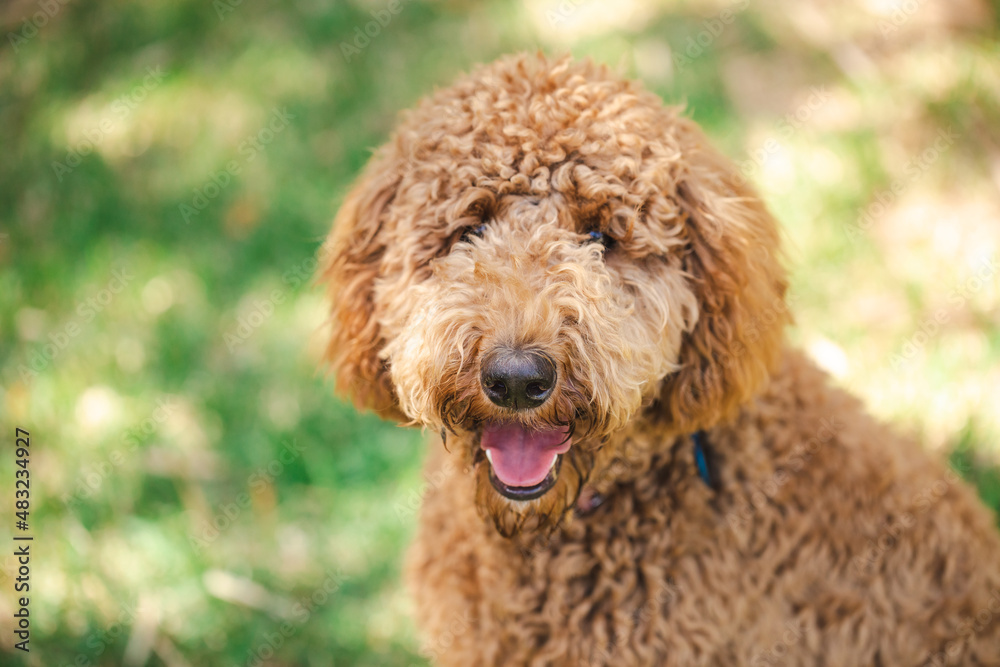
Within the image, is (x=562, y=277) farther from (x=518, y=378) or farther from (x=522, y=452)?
(x=522, y=452)

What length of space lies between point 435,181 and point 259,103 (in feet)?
11.6

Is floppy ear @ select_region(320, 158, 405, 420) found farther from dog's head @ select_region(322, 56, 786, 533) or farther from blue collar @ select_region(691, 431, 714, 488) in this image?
blue collar @ select_region(691, 431, 714, 488)

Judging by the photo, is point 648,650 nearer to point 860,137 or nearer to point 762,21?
point 860,137

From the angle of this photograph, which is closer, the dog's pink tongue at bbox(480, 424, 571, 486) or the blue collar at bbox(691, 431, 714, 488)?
the dog's pink tongue at bbox(480, 424, 571, 486)

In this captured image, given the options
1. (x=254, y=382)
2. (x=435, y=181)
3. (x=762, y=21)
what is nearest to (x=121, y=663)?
(x=254, y=382)

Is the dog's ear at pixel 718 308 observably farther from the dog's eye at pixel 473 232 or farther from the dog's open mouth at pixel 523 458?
the dog's eye at pixel 473 232

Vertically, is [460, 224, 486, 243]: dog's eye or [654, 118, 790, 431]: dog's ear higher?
[460, 224, 486, 243]: dog's eye

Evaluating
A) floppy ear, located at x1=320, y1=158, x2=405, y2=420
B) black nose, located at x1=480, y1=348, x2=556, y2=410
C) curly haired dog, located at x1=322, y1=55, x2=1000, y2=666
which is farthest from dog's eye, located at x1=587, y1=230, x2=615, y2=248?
floppy ear, located at x1=320, y1=158, x2=405, y2=420

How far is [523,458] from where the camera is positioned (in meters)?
2.10

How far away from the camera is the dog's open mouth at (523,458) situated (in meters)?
2.07

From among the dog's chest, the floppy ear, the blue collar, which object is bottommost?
the dog's chest

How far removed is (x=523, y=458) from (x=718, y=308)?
0.67 m

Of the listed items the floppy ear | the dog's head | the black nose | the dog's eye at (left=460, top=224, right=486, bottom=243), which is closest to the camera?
→ the black nose

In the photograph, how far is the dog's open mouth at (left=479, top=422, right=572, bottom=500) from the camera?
2.07 meters
